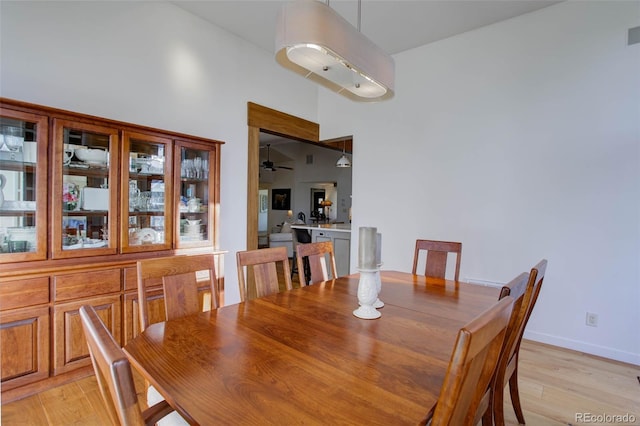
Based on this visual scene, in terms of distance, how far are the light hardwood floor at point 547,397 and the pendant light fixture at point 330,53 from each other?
223 centimetres

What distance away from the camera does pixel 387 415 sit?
2.66ft

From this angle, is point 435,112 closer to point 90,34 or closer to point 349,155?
point 90,34

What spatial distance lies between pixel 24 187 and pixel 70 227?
0.37 meters

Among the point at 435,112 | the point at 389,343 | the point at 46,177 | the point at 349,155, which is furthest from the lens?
the point at 349,155

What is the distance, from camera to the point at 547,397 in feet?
7.07

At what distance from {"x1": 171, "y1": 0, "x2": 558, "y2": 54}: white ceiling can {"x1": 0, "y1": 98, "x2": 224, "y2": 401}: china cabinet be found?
149 centimetres

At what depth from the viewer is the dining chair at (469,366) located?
66cm

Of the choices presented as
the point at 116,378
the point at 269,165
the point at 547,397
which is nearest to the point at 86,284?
the point at 116,378

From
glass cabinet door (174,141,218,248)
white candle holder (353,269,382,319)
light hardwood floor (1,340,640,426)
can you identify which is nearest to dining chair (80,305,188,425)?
white candle holder (353,269,382,319)

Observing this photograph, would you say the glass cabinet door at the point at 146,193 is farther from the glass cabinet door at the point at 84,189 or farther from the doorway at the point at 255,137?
the doorway at the point at 255,137

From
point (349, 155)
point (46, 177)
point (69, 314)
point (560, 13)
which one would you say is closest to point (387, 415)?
point (69, 314)

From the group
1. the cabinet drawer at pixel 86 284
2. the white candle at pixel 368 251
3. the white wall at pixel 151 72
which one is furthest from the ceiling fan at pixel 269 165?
the white candle at pixel 368 251

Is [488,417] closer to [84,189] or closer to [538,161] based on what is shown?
[538,161]

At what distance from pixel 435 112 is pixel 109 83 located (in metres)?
3.33
